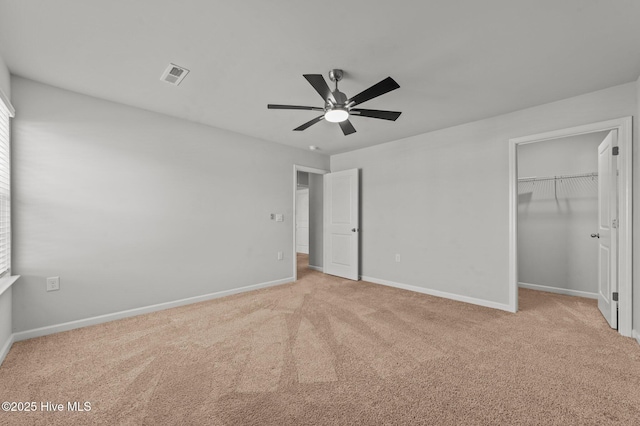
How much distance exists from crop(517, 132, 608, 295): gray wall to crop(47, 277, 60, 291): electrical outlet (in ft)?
20.2

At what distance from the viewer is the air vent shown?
2334mm

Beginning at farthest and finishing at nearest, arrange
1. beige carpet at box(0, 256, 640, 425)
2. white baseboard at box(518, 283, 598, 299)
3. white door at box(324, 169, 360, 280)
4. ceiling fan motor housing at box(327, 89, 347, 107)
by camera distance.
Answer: white door at box(324, 169, 360, 280), white baseboard at box(518, 283, 598, 299), ceiling fan motor housing at box(327, 89, 347, 107), beige carpet at box(0, 256, 640, 425)

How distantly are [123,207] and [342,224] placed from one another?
10.9ft

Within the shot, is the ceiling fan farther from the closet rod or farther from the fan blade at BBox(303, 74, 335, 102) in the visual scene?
the closet rod

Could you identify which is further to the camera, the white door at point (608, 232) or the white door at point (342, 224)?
the white door at point (342, 224)

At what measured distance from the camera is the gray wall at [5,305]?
2.20 meters

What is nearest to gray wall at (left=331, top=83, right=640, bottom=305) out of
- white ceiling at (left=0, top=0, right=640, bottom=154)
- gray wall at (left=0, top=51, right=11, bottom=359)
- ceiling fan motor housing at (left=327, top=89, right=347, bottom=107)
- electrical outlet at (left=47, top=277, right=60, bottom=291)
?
white ceiling at (left=0, top=0, right=640, bottom=154)

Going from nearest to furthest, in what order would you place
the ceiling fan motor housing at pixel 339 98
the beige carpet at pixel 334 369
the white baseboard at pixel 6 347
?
the beige carpet at pixel 334 369
the white baseboard at pixel 6 347
the ceiling fan motor housing at pixel 339 98

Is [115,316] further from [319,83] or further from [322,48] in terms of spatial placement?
[322,48]

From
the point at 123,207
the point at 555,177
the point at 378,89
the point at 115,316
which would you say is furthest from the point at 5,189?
A: the point at 555,177

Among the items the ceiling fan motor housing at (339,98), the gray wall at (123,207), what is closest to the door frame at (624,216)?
the ceiling fan motor housing at (339,98)

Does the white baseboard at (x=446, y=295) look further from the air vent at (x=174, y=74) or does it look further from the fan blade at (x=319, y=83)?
the air vent at (x=174, y=74)

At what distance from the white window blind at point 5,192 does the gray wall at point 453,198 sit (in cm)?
402

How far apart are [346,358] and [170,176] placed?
2.93m
